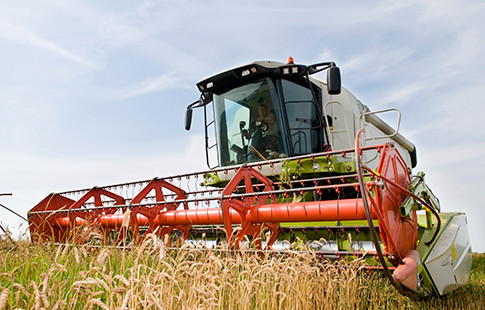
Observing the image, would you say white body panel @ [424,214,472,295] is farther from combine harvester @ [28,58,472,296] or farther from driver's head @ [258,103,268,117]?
driver's head @ [258,103,268,117]

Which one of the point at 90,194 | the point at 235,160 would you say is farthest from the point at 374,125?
the point at 90,194

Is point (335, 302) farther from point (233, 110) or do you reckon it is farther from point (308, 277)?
point (233, 110)

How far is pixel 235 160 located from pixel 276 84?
116 centimetres

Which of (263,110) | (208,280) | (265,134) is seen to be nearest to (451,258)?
(265,134)

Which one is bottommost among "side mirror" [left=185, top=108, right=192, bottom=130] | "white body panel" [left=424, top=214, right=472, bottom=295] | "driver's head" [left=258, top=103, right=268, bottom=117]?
"white body panel" [left=424, top=214, right=472, bottom=295]

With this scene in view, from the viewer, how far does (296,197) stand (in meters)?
4.58

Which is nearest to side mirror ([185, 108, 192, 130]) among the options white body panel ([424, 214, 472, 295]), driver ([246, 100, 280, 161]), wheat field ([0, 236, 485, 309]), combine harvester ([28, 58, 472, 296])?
combine harvester ([28, 58, 472, 296])

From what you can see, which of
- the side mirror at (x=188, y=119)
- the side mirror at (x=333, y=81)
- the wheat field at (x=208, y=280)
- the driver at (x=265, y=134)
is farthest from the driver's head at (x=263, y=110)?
the wheat field at (x=208, y=280)

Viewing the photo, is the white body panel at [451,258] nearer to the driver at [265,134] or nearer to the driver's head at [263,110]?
the driver at [265,134]

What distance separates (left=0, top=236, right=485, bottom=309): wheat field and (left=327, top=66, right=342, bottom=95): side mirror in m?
2.07

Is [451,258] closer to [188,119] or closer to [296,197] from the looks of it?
[296,197]

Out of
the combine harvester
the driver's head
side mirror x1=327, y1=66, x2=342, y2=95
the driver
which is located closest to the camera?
the combine harvester

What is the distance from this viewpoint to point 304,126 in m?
5.27

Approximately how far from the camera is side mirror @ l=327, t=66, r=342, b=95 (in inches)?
183
